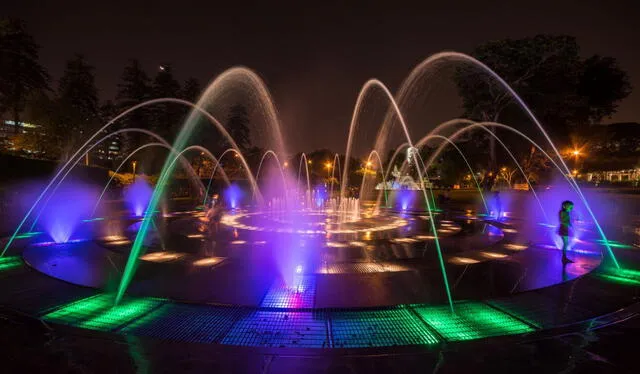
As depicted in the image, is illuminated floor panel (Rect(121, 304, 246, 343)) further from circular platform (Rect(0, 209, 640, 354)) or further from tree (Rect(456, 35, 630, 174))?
tree (Rect(456, 35, 630, 174))

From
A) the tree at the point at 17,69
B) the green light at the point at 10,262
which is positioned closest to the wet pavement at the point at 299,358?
the green light at the point at 10,262

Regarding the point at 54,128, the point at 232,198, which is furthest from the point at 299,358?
the point at 54,128

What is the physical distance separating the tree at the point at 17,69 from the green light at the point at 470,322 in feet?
196

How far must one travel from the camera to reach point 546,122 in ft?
129

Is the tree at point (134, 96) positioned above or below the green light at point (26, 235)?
above

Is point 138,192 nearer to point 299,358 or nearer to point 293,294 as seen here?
point 293,294

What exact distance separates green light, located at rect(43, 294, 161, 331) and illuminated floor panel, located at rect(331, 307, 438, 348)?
323 cm

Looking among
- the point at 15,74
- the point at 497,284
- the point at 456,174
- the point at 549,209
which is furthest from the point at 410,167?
the point at 497,284

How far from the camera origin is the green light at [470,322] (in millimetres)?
4922

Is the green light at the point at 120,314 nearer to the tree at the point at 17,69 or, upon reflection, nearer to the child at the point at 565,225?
the child at the point at 565,225

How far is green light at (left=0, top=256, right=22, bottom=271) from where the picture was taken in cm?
864

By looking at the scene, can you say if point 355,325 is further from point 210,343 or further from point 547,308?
point 547,308

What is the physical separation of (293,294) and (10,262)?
26.8 ft

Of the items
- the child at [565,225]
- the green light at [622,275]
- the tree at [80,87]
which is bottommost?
the green light at [622,275]
